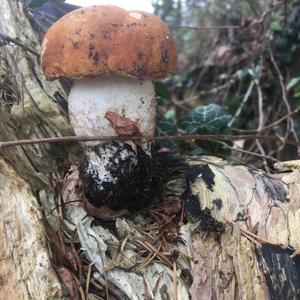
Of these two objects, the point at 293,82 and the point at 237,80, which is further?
the point at 237,80

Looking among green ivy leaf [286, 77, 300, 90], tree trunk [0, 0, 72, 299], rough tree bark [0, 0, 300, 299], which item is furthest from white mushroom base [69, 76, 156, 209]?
green ivy leaf [286, 77, 300, 90]

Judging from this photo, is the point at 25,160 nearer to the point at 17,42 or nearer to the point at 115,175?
the point at 115,175

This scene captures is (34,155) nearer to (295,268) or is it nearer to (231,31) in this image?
(295,268)

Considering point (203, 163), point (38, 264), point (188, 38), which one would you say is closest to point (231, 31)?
point (188, 38)

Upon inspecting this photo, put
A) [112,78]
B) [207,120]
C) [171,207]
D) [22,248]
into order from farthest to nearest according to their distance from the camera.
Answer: [207,120] < [171,207] < [112,78] < [22,248]

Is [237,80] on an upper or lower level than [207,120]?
lower

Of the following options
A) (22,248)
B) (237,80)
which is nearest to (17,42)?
(22,248)
